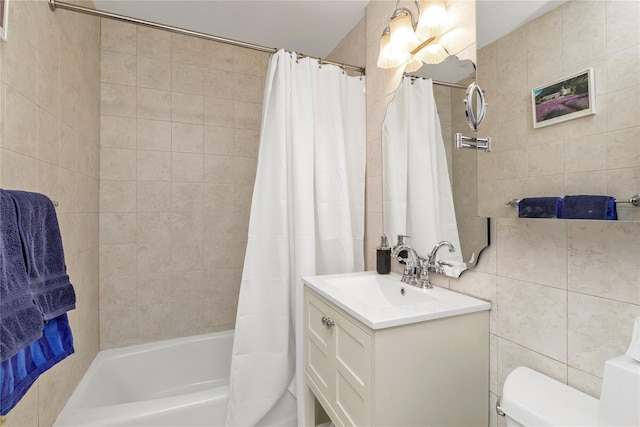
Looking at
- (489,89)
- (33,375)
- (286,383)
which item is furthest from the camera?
(286,383)

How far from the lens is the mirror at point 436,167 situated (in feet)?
3.52

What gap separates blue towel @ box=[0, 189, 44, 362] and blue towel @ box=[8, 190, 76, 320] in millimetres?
35

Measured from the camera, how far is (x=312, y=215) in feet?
5.09

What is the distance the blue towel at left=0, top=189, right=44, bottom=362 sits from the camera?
2.26 ft

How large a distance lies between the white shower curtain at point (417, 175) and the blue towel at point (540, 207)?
0.30 m

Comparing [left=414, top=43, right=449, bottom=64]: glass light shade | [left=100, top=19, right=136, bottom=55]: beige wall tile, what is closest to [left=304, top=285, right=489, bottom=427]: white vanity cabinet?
[left=414, top=43, right=449, bottom=64]: glass light shade

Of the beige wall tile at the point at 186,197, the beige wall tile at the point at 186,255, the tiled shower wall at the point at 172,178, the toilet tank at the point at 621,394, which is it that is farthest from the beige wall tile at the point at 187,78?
the toilet tank at the point at 621,394

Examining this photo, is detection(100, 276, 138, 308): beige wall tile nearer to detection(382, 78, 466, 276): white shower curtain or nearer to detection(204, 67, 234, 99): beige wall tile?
detection(204, 67, 234, 99): beige wall tile

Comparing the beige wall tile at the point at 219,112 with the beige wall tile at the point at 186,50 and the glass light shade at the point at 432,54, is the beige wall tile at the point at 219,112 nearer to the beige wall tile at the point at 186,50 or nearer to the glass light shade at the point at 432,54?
the beige wall tile at the point at 186,50

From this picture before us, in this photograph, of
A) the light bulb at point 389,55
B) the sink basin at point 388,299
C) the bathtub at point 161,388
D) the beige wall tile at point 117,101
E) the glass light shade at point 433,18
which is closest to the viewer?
the sink basin at point 388,299

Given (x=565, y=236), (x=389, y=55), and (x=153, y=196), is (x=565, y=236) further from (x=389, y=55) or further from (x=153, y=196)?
(x=153, y=196)

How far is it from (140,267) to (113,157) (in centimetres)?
76

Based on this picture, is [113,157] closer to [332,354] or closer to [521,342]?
[332,354]

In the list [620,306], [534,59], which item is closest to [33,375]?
[620,306]
